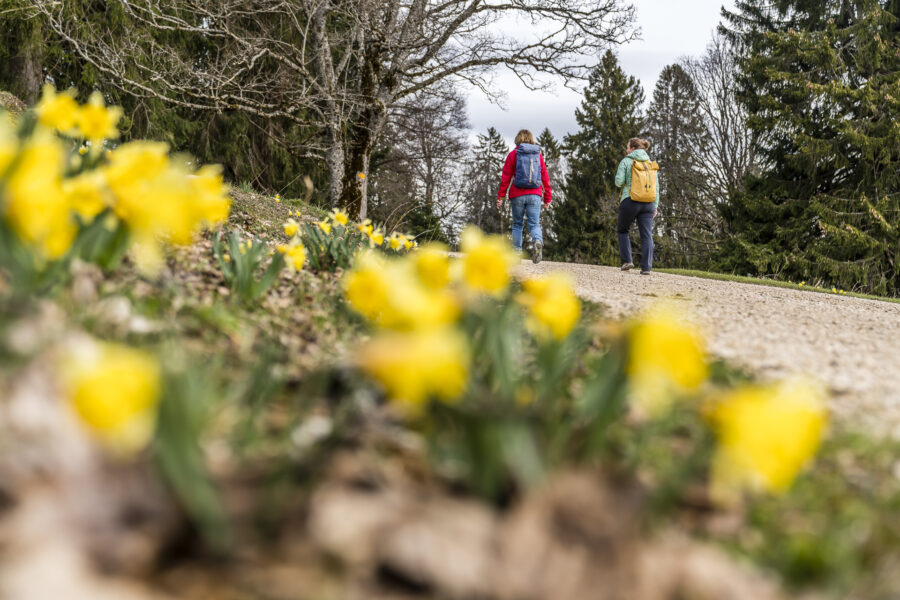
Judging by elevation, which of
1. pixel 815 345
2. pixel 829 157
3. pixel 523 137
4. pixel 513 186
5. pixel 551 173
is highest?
pixel 551 173

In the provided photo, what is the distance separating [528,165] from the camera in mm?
7746

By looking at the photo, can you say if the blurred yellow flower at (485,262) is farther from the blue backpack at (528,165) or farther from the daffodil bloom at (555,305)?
the blue backpack at (528,165)

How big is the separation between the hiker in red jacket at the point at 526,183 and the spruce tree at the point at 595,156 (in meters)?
19.3

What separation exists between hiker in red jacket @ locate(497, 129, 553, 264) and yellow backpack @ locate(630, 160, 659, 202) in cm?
110

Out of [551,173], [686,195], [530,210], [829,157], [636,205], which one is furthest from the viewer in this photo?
[551,173]

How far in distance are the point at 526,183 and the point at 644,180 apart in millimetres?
1496

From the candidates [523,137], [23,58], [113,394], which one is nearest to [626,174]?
[523,137]

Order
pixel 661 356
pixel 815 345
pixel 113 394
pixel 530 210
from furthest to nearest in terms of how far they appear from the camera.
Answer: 1. pixel 530 210
2. pixel 815 345
3. pixel 661 356
4. pixel 113 394

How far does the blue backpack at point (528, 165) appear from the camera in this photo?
25.4 ft

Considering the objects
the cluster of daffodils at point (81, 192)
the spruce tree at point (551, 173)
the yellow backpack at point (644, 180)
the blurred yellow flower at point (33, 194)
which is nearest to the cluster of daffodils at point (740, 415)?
the cluster of daffodils at point (81, 192)

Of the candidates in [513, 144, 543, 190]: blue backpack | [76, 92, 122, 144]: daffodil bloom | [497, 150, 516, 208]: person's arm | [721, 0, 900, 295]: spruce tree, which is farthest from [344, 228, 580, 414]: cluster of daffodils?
[721, 0, 900, 295]: spruce tree

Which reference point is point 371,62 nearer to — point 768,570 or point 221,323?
point 221,323

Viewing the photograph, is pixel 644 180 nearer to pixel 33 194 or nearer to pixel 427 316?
pixel 427 316

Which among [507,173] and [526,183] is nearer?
[526,183]
